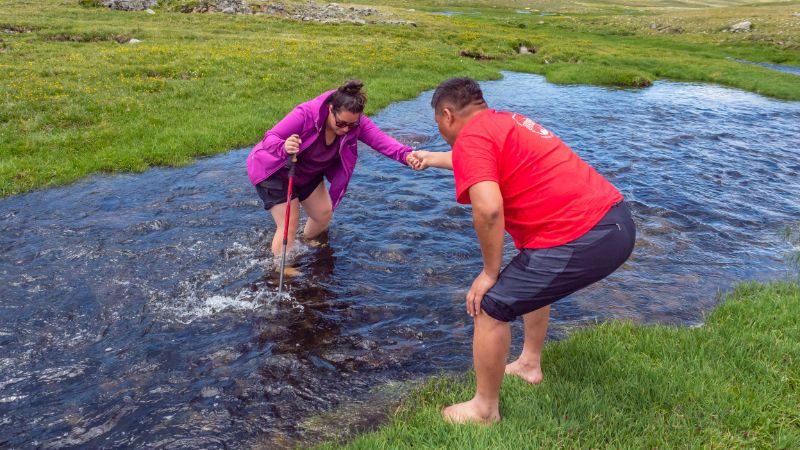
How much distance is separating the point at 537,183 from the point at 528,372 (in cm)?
247

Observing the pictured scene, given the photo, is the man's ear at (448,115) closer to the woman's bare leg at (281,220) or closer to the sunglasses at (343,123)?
the sunglasses at (343,123)

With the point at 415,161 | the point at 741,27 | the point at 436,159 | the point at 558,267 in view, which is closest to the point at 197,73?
the point at 415,161

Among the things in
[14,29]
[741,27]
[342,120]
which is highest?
[741,27]

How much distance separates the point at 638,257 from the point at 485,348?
6838 millimetres

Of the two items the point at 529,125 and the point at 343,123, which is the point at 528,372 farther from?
the point at 343,123

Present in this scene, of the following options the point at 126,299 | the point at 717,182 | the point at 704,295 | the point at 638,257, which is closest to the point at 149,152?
the point at 126,299

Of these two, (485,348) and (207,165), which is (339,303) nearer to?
(485,348)

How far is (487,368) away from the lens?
5.35m

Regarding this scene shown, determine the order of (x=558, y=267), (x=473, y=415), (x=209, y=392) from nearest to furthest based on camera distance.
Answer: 1. (x=558, y=267)
2. (x=473, y=415)
3. (x=209, y=392)

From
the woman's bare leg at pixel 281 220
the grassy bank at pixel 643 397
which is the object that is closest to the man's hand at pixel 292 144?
the woman's bare leg at pixel 281 220

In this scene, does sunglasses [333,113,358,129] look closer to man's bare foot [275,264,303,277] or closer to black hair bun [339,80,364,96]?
black hair bun [339,80,364,96]

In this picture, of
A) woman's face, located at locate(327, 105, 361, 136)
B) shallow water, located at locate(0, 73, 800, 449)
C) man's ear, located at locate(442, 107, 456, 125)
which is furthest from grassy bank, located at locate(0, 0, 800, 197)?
man's ear, located at locate(442, 107, 456, 125)

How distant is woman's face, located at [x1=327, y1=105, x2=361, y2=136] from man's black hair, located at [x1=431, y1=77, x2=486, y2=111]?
347 centimetres

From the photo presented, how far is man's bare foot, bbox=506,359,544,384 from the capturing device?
6316mm
